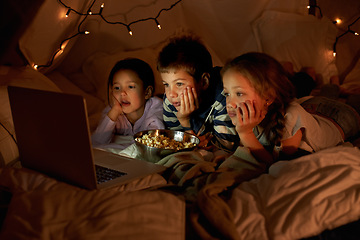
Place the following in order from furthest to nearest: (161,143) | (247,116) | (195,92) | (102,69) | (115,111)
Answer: (102,69), (115,111), (195,92), (161,143), (247,116)

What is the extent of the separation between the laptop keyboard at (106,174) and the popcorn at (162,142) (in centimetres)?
28

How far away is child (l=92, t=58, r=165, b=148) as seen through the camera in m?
1.72

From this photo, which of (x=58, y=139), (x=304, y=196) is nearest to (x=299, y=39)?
(x=304, y=196)

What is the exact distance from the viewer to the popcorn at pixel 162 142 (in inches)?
56.4

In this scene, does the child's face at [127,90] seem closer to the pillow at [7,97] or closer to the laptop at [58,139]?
the pillow at [7,97]

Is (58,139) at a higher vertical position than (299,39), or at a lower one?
lower

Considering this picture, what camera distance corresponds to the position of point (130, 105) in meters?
1.77

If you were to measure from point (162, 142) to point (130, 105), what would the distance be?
1.25 ft

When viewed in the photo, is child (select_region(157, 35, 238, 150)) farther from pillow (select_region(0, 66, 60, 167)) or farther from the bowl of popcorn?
pillow (select_region(0, 66, 60, 167))

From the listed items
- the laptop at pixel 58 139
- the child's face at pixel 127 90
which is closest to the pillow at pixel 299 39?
the child's face at pixel 127 90

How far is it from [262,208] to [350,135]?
85 centimetres

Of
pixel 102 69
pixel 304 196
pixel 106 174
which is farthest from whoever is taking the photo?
pixel 102 69

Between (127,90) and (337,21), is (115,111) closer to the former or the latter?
(127,90)

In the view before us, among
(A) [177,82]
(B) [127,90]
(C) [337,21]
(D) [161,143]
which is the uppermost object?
(C) [337,21]
